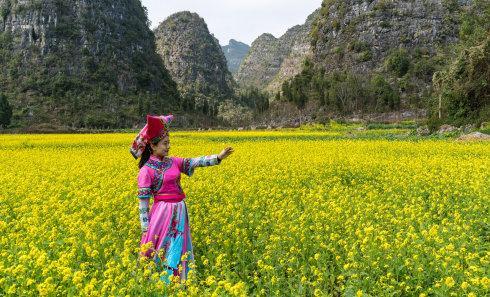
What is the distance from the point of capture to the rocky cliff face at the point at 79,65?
99.6 meters

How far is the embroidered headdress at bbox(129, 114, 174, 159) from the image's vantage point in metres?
5.68

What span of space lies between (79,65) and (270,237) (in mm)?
122978

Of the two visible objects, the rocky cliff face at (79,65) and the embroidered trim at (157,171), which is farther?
the rocky cliff face at (79,65)

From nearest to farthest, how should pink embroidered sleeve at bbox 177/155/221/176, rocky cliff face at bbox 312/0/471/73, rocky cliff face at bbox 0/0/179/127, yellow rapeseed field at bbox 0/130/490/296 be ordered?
1. yellow rapeseed field at bbox 0/130/490/296
2. pink embroidered sleeve at bbox 177/155/221/176
3. rocky cliff face at bbox 0/0/179/127
4. rocky cliff face at bbox 312/0/471/73

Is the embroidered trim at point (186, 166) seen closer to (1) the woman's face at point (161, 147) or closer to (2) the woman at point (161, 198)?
(2) the woman at point (161, 198)

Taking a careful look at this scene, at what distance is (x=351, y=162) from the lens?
51.3ft

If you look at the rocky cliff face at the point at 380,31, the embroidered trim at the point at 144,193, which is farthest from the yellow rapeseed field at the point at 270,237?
the rocky cliff face at the point at 380,31

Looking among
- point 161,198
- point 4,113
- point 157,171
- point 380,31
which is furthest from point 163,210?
point 380,31

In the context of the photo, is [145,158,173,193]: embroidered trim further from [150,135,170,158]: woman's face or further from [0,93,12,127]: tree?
[0,93,12,127]: tree

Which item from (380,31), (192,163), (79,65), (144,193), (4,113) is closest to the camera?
(144,193)

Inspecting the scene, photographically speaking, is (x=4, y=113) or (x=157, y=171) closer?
(x=157, y=171)

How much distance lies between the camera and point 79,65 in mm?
118312

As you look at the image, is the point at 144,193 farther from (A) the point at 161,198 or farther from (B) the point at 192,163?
(B) the point at 192,163

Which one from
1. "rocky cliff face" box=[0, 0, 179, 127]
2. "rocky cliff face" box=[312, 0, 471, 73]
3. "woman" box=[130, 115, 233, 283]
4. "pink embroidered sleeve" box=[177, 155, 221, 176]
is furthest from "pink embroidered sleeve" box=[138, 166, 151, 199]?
"rocky cliff face" box=[312, 0, 471, 73]
